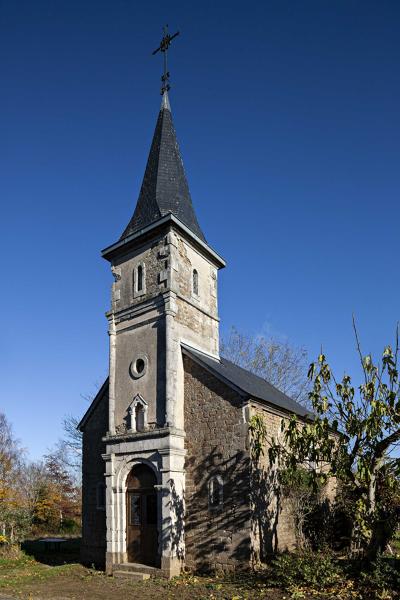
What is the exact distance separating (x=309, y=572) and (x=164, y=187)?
1283 cm

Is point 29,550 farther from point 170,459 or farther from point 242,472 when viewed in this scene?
point 242,472

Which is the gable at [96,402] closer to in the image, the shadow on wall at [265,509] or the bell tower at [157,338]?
the bell tower at [157,338]

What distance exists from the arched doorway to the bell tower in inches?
5.6

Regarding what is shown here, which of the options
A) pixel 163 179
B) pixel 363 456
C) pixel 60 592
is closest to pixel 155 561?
pixel 60 592

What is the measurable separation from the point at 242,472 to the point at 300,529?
2932mm

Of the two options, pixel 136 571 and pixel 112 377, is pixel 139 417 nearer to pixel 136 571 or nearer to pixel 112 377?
pixel 112 377

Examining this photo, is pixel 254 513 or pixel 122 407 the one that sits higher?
pixel 122 407

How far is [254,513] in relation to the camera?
12828 millimetres

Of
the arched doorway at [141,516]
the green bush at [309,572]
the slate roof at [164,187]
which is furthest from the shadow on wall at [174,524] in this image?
the slate roof at [164,187]

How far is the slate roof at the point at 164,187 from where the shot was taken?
55.9ft

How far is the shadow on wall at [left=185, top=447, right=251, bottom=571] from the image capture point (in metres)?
12.6

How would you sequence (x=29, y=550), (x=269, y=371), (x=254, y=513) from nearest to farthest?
(x=254, y=513) < (x=29, y=550) < (x=269, y=371)

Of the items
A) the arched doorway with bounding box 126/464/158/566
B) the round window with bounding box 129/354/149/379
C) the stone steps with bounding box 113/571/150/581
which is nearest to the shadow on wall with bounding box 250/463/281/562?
the arched doorway with bounding box 126/464/158/566

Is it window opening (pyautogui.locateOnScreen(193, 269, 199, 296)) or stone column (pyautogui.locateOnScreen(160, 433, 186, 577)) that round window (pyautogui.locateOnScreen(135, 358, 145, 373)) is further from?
window opening (pyautogui.locateOnScreen(193, 269, 199, 296))
